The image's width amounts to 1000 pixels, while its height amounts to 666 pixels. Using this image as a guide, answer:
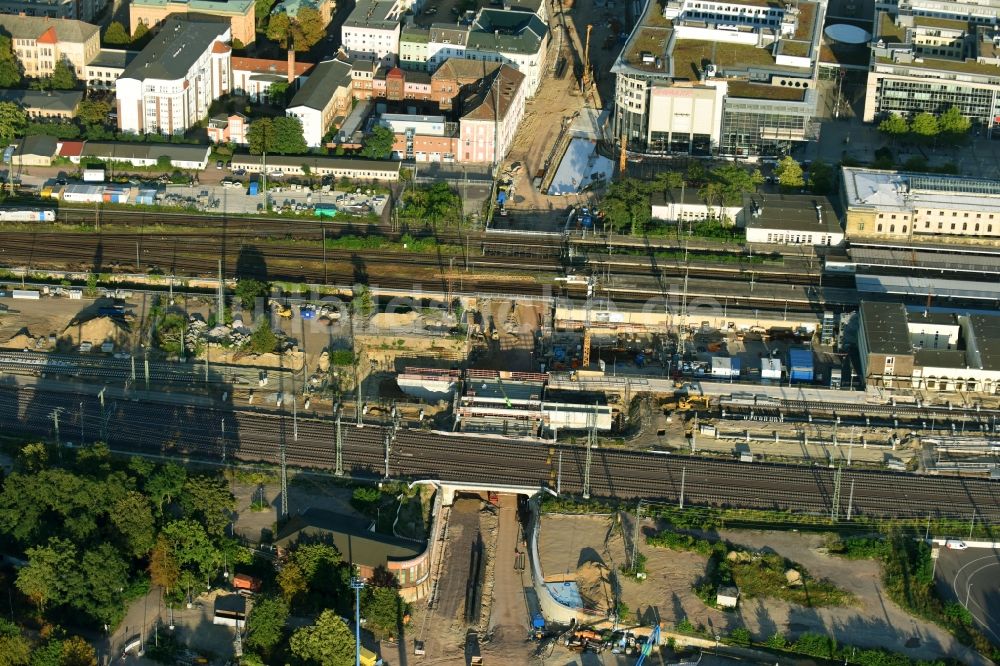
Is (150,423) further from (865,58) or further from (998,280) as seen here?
(865,58)

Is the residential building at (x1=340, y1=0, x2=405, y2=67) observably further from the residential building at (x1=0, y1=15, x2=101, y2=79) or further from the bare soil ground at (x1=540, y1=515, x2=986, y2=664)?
the bare soil ground at (x1=540, y1=515, x2=986, y2=664)

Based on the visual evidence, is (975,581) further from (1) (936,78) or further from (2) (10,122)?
(2) (10,122)

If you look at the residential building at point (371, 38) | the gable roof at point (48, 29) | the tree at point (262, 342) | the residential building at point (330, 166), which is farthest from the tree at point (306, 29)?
the tree at point (262, 342)

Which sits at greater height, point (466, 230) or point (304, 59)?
point (304, 59)

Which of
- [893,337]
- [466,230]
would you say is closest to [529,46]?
[466,230]

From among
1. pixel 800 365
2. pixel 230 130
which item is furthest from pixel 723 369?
pixel 230 130
